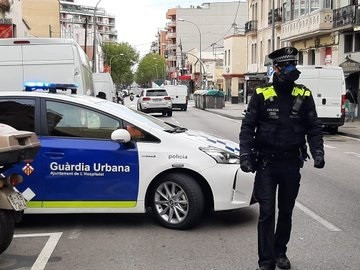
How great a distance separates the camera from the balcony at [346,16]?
1053 inches

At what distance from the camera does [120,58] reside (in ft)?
411

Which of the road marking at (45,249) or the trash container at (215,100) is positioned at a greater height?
the trash container at (215,100)

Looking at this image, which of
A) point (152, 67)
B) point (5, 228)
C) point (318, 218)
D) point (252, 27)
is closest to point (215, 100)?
point (252, 27)

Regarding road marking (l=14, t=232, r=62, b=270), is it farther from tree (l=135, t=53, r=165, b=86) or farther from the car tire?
tree (l=135, t=53, r=165, b=86)

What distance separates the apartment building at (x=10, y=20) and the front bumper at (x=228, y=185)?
1976 cm

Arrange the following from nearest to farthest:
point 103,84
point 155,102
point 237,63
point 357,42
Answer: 1. point 103,84
2. point 357,42
3. point 155,102
4. point 237,63

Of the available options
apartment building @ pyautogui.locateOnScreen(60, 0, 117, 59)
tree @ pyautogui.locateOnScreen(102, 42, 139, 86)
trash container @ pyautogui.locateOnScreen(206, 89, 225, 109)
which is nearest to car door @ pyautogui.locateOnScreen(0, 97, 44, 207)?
trash container @ pyautogui.locateOnScreen(206, 89, 225, 109)

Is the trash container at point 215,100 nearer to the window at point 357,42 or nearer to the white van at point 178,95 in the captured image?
the white van at point 178,95

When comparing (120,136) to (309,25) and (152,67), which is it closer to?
(309,25)

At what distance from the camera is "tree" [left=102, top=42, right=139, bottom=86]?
A: 124 metres

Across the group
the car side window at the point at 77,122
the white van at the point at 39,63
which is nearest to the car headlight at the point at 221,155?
the car side window at the point at 77,122

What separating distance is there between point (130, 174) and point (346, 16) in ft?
A: 79.6

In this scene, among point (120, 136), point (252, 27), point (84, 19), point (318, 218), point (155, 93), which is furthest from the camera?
point (84, 19)

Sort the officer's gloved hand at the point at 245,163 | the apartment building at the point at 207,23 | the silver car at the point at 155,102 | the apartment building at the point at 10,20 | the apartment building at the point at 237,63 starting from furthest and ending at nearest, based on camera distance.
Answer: the apartment building at the point at 207,23 < the apartment building at the point at 237,63 < the silver car at the point at 155,102 < the apartment building at the point at 10,20 < the officer's gloved hand at the point at 245,163
